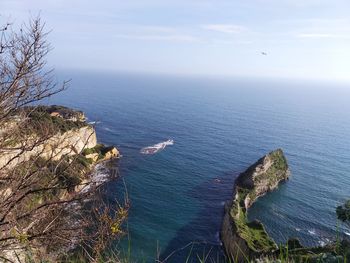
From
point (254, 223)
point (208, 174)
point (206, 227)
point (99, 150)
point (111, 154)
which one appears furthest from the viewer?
point (99, 150)

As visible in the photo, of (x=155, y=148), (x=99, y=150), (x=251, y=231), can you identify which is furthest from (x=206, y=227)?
(x=155, y=148)

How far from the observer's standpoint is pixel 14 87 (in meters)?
10.7

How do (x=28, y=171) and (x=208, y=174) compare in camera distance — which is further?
(x=208, y=174)

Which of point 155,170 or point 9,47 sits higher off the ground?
point 9,47

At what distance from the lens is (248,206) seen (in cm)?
5791

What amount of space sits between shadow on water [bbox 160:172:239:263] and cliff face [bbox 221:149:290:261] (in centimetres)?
165

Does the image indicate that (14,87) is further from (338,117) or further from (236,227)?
(338,117)

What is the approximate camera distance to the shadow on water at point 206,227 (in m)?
42.8

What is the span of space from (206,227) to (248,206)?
10879 mm

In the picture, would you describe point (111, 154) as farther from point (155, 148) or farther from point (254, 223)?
point (254, 223)

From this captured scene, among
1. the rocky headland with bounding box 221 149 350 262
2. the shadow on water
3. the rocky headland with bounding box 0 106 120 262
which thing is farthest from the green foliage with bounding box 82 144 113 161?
the rocky headland with bounding box 0 106 120 262

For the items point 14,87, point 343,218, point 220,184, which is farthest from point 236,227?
point 14,87

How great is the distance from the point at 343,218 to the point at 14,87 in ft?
140

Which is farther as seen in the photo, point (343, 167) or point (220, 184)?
point (343, 167)
